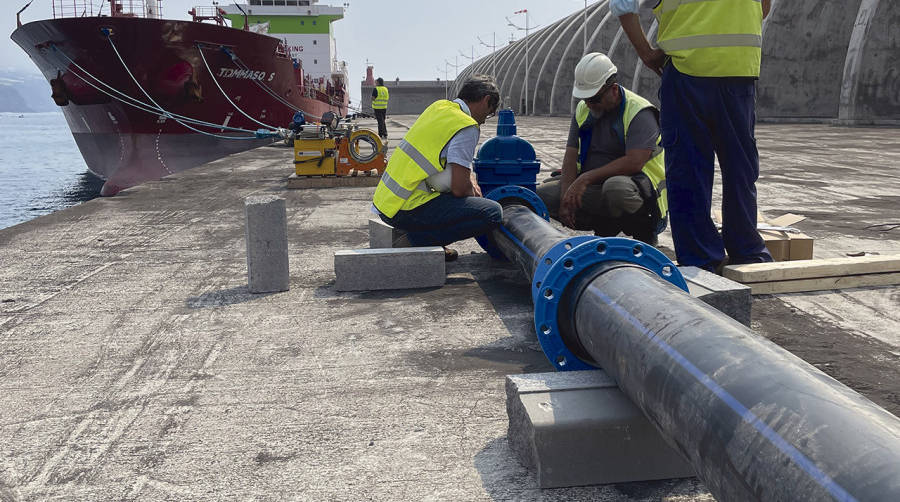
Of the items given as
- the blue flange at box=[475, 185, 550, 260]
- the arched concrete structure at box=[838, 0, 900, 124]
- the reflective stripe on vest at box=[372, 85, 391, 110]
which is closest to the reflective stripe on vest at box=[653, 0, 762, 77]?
the blue flange at box=[475, 185, 550, 260]

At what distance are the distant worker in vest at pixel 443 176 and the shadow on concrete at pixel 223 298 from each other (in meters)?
0.96

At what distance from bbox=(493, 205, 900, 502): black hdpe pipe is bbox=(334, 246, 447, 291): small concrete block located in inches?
84.8

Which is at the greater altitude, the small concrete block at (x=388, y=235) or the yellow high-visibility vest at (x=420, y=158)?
the yellow high-visibility vest at (x=420, y=158)

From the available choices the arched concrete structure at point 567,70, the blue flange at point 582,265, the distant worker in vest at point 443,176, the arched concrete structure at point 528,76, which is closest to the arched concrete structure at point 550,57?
the arched concrete structure at point 528,76

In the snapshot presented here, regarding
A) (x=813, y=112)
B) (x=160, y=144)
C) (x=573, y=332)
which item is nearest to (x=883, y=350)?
(x=573, y=332)

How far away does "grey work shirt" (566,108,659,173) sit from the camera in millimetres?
4129

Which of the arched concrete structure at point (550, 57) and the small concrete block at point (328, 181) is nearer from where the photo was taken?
the small concrete block at point (328, 181)

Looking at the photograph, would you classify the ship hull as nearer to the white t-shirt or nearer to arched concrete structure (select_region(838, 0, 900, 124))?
the white t-shirt

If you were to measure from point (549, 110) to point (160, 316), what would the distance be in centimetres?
3807

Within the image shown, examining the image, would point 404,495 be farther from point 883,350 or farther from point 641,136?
point 641,136

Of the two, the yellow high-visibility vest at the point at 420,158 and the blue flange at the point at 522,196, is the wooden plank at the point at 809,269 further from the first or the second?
the yellow high-visibility vest at the point at 420,158

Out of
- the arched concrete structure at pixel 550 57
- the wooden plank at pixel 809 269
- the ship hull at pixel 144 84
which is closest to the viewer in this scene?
the wooden plank at pixel 809 269

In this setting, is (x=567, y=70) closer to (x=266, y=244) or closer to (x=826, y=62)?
(x=826, y=62)

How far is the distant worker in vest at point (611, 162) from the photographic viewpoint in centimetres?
408
